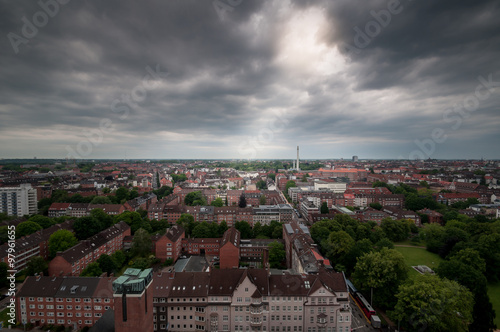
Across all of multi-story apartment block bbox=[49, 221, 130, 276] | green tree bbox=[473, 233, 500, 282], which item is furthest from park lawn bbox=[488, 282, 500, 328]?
multi-story apartment block bbox=[49, 221, 130, 276]

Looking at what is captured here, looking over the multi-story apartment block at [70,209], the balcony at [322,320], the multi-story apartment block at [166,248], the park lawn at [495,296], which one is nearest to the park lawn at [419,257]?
the park lawn at [495,296]

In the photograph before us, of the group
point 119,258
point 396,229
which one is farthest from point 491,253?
point 119,258

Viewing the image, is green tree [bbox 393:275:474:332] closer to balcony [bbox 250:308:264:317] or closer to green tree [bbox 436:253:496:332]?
green tree [bbox 436:253:496:332]

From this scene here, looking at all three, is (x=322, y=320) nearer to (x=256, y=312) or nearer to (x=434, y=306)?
(x=256, y=312)

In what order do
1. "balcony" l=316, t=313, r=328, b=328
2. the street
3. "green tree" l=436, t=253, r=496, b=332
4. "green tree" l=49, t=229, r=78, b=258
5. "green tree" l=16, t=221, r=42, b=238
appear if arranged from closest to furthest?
"green tree" l=436, t=253, r=496, b=332
"balcony" l=316, t=313, r=328, b=328
the street
"green tree" l=49, t=229, r=78, b=258
"green tree" l=16, t=221, r=42, b=238

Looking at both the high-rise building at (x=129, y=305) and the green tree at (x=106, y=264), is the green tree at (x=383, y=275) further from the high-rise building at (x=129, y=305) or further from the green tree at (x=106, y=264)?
the green tree at (x=106, y=264)

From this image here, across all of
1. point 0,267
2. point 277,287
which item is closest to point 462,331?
point 277,287
